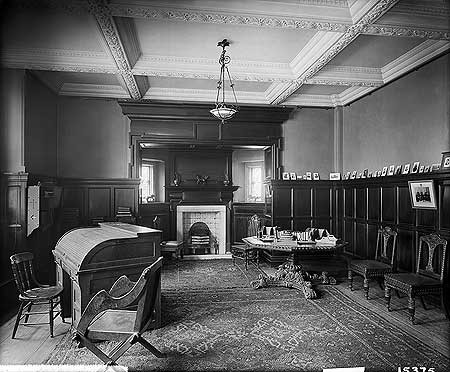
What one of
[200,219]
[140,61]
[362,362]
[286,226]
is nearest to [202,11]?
[140,61]

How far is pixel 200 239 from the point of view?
396 inches

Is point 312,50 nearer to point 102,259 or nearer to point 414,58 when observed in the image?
point 414,58

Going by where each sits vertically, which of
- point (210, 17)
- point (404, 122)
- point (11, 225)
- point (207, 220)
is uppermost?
point (210, 17)

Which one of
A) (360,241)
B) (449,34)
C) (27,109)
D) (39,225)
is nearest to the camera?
(449,34)

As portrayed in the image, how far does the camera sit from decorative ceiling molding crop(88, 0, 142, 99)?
412cm

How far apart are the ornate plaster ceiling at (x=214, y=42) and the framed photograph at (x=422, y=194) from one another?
6.44 ft

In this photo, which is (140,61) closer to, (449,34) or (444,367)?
(449,34)

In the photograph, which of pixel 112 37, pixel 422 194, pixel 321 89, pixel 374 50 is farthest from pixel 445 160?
pixel 112 37

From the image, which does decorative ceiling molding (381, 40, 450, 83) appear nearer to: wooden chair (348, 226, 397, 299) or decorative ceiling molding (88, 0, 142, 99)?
wooden chair (348, 226, 397, 299)

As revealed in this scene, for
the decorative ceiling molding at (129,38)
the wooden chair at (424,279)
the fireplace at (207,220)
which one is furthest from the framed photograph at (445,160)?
the fireplace at (207,220)

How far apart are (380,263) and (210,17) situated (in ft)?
14.8

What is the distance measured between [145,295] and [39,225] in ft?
11.7

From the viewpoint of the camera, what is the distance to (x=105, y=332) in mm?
3223

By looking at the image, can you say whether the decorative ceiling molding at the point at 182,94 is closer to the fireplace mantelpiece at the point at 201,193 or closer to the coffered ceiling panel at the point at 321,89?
the coffered ceiling panel at the point at 321,89
